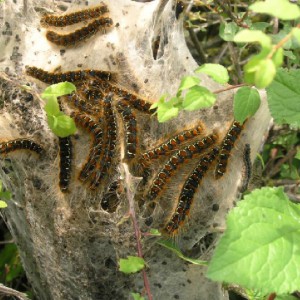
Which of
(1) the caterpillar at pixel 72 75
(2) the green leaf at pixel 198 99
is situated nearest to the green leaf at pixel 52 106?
(1) the caterpillar at pixel 72 75

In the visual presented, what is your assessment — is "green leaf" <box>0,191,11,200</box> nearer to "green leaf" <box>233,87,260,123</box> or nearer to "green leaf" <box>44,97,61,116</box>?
"green leaf" <box>44,97,61,116</box>

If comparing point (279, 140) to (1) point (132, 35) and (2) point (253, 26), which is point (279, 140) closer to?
(2) point (253, 26)

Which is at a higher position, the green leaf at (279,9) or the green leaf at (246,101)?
the green leaf at (279,9)

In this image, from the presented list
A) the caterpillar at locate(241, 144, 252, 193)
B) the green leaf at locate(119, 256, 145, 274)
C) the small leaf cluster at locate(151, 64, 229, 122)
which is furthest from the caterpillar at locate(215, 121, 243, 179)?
the green leaf at locate(119, 256, 145, 274)

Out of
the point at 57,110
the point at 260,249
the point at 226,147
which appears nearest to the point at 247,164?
the point at 226,147

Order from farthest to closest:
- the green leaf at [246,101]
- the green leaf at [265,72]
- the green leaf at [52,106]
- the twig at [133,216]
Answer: the green leaf at [52,106], the twig at [133,216], the green leaf at [246,101], the green leaf at [265,72]

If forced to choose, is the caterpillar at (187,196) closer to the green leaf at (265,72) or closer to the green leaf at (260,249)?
the green leaf at (260,249)

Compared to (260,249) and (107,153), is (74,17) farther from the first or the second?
(260,249)

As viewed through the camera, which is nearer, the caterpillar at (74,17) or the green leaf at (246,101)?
the green leaf at (246,101)
